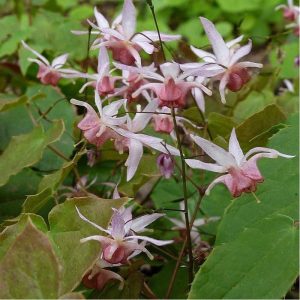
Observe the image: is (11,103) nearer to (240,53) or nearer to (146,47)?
(146,47)

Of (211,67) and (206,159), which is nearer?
(211,67)

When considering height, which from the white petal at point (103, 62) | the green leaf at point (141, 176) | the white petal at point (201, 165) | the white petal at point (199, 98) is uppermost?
the white petal at point (103, 62)

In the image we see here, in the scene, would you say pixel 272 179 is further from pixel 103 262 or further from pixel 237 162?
pixel 103 262

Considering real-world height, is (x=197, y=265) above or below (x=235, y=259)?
below

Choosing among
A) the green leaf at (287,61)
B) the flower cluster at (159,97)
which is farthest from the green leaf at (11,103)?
the green leaf at (287,61)

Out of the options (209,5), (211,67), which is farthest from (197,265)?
(209,5)

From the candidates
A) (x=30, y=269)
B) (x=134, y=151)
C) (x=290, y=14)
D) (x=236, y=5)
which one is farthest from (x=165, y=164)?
(x=236, y=5)

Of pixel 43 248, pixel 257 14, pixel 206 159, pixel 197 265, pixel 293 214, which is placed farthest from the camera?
pixel 257 14

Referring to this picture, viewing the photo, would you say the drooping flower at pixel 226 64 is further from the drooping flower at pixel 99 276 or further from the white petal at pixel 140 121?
the drooping flower at pixel 99 276
